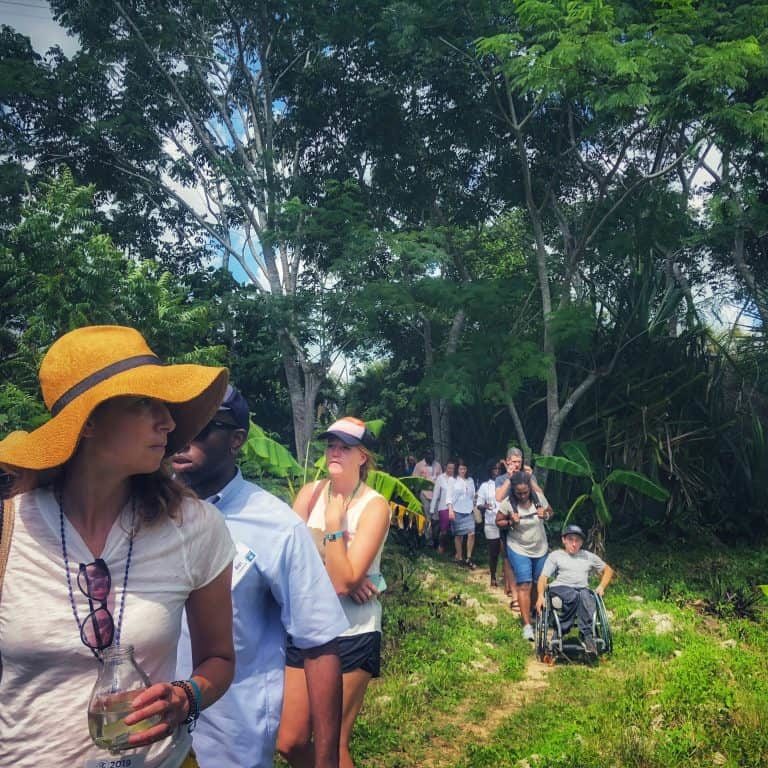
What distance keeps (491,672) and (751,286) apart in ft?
44.3

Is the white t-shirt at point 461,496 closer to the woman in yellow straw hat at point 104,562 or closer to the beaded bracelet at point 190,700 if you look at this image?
the woman in yellow straw hat at point 104,562

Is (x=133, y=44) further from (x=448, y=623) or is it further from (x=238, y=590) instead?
(x=238, y=590)

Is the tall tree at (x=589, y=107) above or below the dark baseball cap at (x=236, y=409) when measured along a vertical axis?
above

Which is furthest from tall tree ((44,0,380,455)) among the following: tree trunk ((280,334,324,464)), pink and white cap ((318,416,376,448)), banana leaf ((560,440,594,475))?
pink and white cap ((318,416,376,448))

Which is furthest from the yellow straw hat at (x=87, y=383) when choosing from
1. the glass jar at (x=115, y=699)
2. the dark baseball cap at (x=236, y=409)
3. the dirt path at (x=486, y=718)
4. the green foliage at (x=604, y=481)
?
the green foliage at (x=604, y=481)

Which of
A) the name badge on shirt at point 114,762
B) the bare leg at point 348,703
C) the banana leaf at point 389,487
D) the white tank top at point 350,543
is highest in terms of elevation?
the name badge on shirt at point 114,762

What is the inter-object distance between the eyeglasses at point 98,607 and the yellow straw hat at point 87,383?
235 millimetres

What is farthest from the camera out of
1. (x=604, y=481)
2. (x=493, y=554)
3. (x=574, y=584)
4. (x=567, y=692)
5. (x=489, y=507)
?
(x=604, y=481)

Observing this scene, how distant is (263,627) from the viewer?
2387 mm

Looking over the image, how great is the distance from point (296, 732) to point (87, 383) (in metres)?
2.00

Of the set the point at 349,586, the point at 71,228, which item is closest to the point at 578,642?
the point at 349,586

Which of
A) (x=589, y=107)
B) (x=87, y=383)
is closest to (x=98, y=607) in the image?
(x=87, y=383)

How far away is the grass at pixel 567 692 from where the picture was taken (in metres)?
5.20

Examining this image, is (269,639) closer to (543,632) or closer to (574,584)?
(543,632)
